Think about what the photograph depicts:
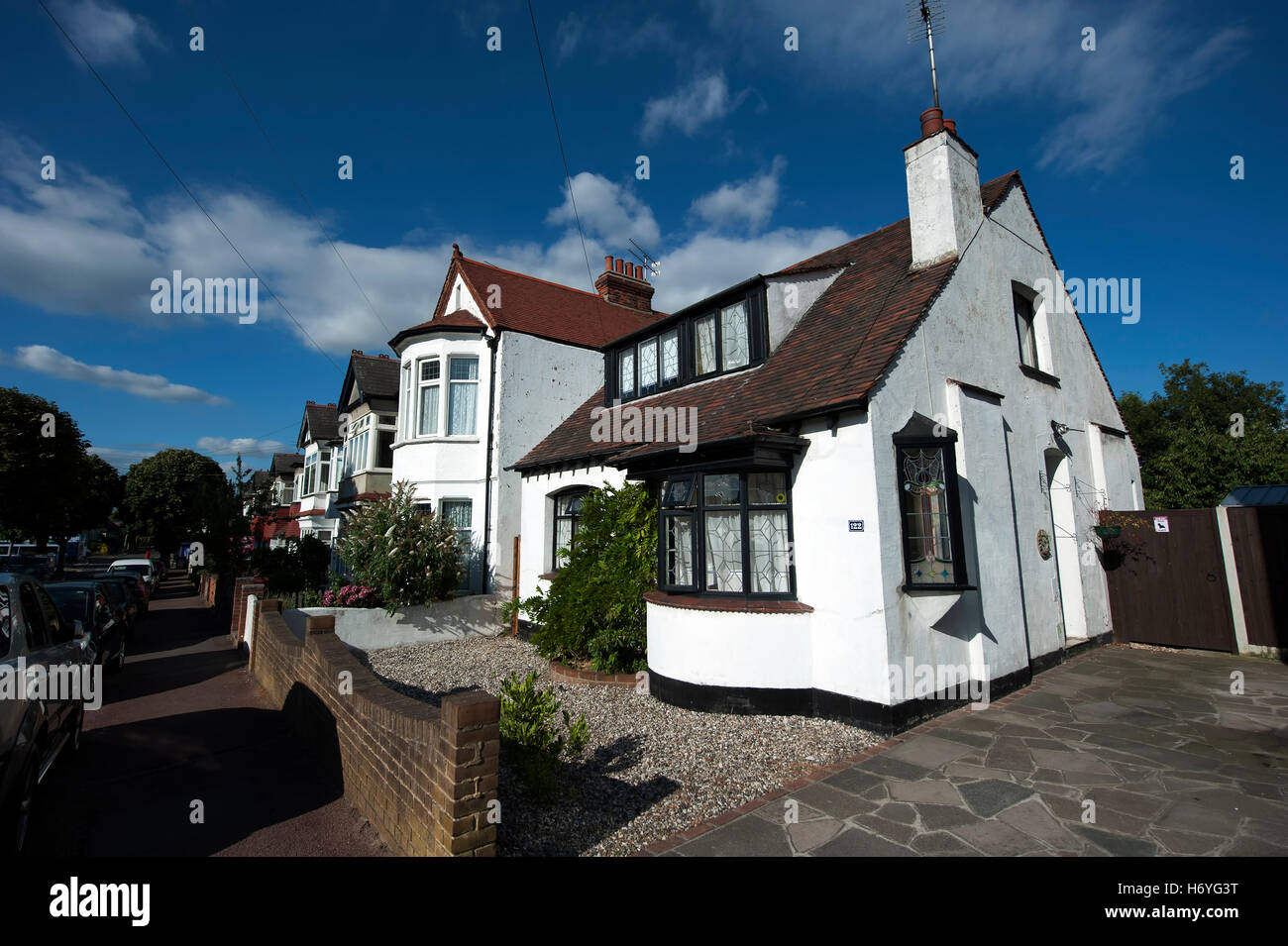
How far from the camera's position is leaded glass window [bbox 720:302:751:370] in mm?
10354

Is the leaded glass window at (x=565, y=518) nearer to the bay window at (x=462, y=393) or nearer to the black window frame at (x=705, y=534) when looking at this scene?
the bay window at (x=462, y=393)

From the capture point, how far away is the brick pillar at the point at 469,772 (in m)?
3.43

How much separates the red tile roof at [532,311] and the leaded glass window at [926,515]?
35.0 feet

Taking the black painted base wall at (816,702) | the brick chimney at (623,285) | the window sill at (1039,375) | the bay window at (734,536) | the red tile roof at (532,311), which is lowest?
the black painted base wall at (816,702)

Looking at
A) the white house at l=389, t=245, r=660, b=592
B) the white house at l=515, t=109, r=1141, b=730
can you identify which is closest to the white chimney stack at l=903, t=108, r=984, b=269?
the white house at l=515, t=109, r=1141, b=730

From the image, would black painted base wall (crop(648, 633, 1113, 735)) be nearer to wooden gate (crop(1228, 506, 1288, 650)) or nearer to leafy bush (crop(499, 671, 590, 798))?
leafy bush (crop(499, 671, 590, 798))

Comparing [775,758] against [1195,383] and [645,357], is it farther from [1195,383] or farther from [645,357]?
[1195,383]

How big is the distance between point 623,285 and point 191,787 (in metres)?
17.4

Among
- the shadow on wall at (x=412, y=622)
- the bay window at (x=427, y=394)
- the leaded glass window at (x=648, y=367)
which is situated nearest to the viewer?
the shadow on wall at (x=412, y=622)

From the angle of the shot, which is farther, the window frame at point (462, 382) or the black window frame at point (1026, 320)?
the window frame at point (462, 382)

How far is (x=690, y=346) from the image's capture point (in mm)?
11375

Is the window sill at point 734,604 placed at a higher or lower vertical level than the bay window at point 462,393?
lower

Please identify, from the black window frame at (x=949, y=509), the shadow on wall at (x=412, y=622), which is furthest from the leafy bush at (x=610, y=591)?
the shadow on wall at (x=412, y=622)
